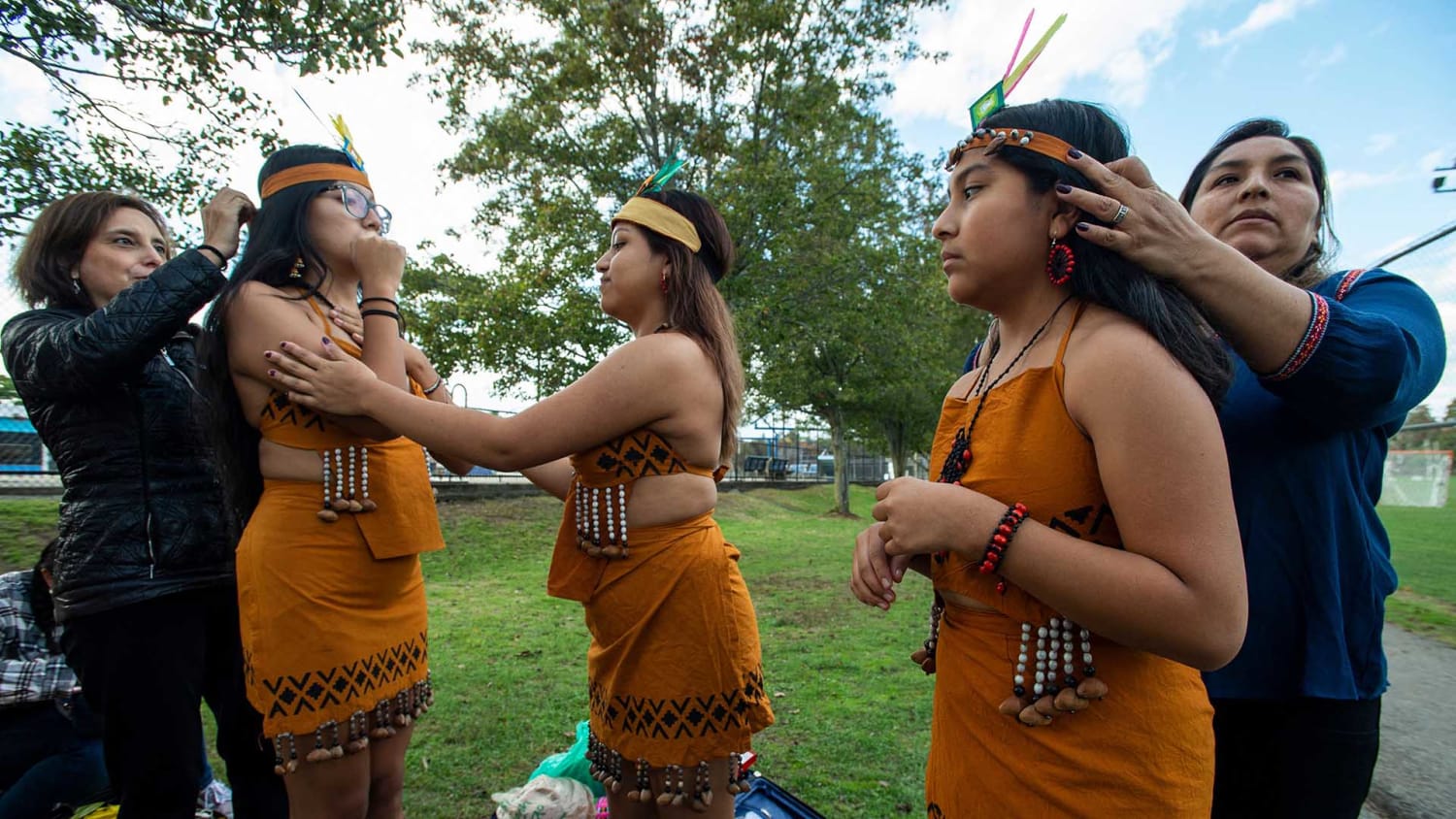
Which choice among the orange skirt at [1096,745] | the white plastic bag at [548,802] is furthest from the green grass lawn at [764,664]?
the orange skirt at [1096,745]

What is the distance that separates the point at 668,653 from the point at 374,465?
1.00 m

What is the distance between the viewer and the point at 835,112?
11211 mm

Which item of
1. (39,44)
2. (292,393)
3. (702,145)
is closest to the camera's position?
(292,393)

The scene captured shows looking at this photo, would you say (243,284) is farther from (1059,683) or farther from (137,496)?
(1059,683)

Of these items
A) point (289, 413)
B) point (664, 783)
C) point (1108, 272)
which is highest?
point (1108, 272)

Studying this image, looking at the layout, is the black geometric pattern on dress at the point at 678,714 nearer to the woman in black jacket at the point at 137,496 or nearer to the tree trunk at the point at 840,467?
the woman in black jacket at the point at 137,496

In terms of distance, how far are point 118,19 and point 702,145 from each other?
767cm

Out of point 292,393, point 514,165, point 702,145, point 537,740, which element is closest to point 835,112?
point 702,145

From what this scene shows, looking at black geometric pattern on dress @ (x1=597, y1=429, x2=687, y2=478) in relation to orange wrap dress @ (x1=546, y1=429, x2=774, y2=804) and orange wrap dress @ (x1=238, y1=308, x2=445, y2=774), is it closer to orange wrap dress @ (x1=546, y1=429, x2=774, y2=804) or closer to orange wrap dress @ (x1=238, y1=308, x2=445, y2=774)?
orange wrap dress @ (x1=546, y1=429, x2=774, y2=804)

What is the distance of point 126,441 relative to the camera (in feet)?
7.41

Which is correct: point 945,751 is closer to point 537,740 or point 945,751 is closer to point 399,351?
point 399,351

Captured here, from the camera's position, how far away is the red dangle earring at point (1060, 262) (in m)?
1.26

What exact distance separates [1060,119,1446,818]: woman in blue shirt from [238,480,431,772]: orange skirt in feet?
6.53

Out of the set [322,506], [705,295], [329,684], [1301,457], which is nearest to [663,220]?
[705,295]
